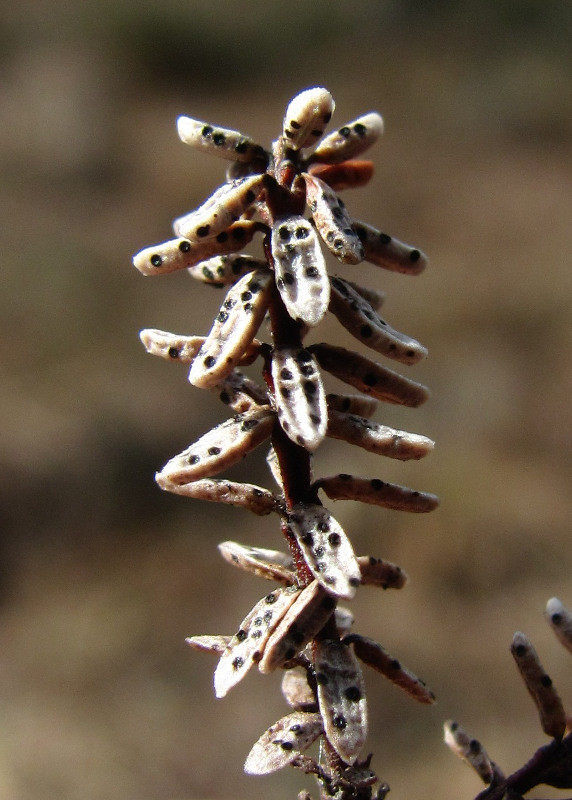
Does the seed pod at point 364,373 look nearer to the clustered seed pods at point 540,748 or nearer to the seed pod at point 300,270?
the seed pod at point 300,270

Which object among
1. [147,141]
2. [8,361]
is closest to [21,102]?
[147,141]

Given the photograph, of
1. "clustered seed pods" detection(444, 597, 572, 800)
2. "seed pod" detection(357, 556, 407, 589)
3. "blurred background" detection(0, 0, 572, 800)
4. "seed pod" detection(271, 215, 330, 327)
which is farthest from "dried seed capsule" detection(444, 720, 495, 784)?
"blurred background" detection(0, 0, 572, 800)

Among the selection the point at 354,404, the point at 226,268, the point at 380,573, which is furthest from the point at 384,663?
the point at 226,268

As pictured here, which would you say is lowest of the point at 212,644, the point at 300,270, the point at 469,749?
the point at 469,749

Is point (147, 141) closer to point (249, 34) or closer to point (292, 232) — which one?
point (249, 34)

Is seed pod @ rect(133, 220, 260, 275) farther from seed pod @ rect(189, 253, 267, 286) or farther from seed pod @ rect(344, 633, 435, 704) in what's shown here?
seed pod @ rect(344, 633, 435, 704)

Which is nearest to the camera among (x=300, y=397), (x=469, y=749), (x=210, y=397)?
(x=300, y=397)

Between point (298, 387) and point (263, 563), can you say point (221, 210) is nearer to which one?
point (298, 387)

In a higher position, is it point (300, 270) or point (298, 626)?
point (300, 270)
